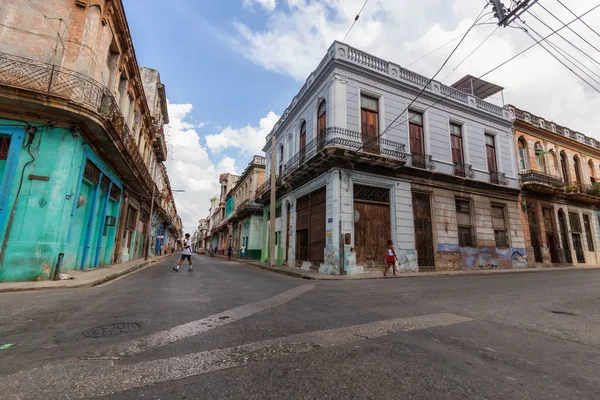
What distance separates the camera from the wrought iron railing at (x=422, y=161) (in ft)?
49.6

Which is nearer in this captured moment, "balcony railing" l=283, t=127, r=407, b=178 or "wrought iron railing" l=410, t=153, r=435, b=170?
"balcony railing" l=283, t=127, r=407, b=178

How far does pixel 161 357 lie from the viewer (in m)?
2.59

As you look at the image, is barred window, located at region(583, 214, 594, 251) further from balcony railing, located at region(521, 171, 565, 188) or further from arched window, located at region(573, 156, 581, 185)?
balcony railing, located at region(521, 171, 565, 188)

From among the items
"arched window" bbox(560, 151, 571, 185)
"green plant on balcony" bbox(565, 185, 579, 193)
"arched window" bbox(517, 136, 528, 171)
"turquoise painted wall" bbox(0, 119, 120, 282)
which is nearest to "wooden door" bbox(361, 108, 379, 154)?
"turquoise painted wall" bbox(0, 119, 120, 282)

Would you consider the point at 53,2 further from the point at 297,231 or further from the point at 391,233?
the point at 391,233

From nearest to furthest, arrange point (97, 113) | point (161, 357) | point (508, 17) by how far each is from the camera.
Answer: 1. point (161, 357)
2. point (508, 17)
3. point (97, 113)

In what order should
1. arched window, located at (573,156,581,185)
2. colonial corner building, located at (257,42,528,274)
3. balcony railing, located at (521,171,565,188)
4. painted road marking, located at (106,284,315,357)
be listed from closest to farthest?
painted road marking, located at (106,284,315,357) → colonial corner building, located at (257,42,528,274) → balcony railing, located at (521,171,565,188) → arched window, located at (573,156,581,185)

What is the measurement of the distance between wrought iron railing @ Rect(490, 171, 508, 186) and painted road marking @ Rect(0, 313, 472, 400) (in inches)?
734

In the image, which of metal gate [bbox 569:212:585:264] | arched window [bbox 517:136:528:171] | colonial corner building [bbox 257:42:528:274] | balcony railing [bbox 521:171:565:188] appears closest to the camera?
colonial corner building [bbox 257:42:528:274]

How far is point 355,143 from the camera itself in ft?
44.2

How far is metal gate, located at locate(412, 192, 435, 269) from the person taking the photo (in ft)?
47.0

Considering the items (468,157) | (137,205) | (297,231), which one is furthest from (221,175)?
(468,157)

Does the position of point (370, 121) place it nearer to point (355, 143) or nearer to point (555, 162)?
point (355, 143)

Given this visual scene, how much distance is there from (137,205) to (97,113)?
13.8 m
